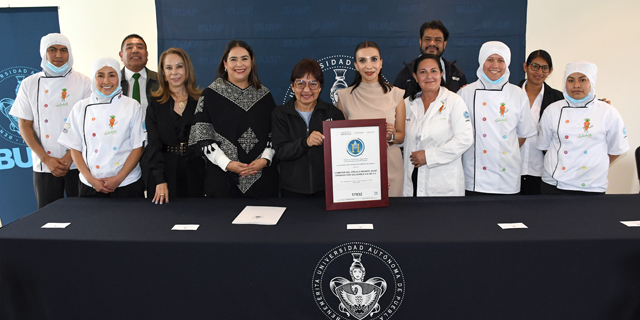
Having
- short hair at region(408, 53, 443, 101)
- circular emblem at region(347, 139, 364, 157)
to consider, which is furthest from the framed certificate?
short hair at region(408, 53, 443, 101)

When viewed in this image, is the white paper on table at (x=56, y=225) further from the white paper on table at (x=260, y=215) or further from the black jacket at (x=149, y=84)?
the black jacket at (x=149, y=84)

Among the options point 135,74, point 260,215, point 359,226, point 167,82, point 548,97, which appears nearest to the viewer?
point 359,226

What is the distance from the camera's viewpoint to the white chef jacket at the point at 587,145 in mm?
2217

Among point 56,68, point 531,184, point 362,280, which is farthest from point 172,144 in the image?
point 531,184

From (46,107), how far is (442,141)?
108 inches

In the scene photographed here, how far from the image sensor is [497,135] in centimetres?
233

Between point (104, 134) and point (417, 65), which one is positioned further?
point (417, 65)

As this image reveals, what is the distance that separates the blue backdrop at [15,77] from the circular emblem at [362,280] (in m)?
3.91

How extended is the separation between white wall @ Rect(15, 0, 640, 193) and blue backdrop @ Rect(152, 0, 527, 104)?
273 mm

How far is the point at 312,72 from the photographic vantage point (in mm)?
2029

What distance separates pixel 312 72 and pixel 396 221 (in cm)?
93

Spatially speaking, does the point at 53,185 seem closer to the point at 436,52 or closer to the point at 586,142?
the point at 436,52

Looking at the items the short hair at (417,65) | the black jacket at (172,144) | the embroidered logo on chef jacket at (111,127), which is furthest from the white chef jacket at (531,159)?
the embroidered logo on chef jacket at (111,127)

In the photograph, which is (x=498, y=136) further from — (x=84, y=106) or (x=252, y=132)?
(x=84, y=106)
